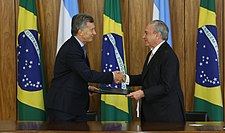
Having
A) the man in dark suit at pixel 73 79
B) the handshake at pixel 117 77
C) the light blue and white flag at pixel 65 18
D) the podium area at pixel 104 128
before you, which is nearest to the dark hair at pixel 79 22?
the man in dark suit at pixel 73 79

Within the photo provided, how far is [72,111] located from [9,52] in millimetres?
1907

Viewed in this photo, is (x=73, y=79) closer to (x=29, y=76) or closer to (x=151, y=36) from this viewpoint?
(x=151, y=36)

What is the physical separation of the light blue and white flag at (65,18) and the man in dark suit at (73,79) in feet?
4.03

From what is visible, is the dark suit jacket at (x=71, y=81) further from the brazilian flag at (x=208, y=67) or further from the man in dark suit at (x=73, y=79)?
the brazilian flag at (x=208, y=67)

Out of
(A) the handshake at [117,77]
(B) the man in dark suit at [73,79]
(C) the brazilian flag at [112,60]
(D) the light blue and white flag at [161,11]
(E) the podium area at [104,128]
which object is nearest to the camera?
(E) the podium area at [104,128]

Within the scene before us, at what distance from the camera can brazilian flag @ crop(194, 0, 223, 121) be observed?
5176 millimetres

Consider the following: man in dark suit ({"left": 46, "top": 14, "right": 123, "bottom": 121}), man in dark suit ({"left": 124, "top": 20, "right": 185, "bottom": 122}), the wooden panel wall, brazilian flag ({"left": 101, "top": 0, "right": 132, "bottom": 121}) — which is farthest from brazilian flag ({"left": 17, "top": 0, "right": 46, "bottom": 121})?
man in dark suit ({"left": 124, "top": 20, "right": 185, "bottom": 122})

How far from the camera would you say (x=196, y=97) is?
5309 mm

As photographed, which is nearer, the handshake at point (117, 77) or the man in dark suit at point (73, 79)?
the man in dark suit at point (73, 79)

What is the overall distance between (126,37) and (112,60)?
0.48 metres

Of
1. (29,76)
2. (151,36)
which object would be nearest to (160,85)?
(151,36)

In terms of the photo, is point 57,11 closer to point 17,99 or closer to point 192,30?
point 17,99

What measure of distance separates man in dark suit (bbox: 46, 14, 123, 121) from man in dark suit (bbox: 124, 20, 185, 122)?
0.43 metres

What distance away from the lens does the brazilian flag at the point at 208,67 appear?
5.18 m
